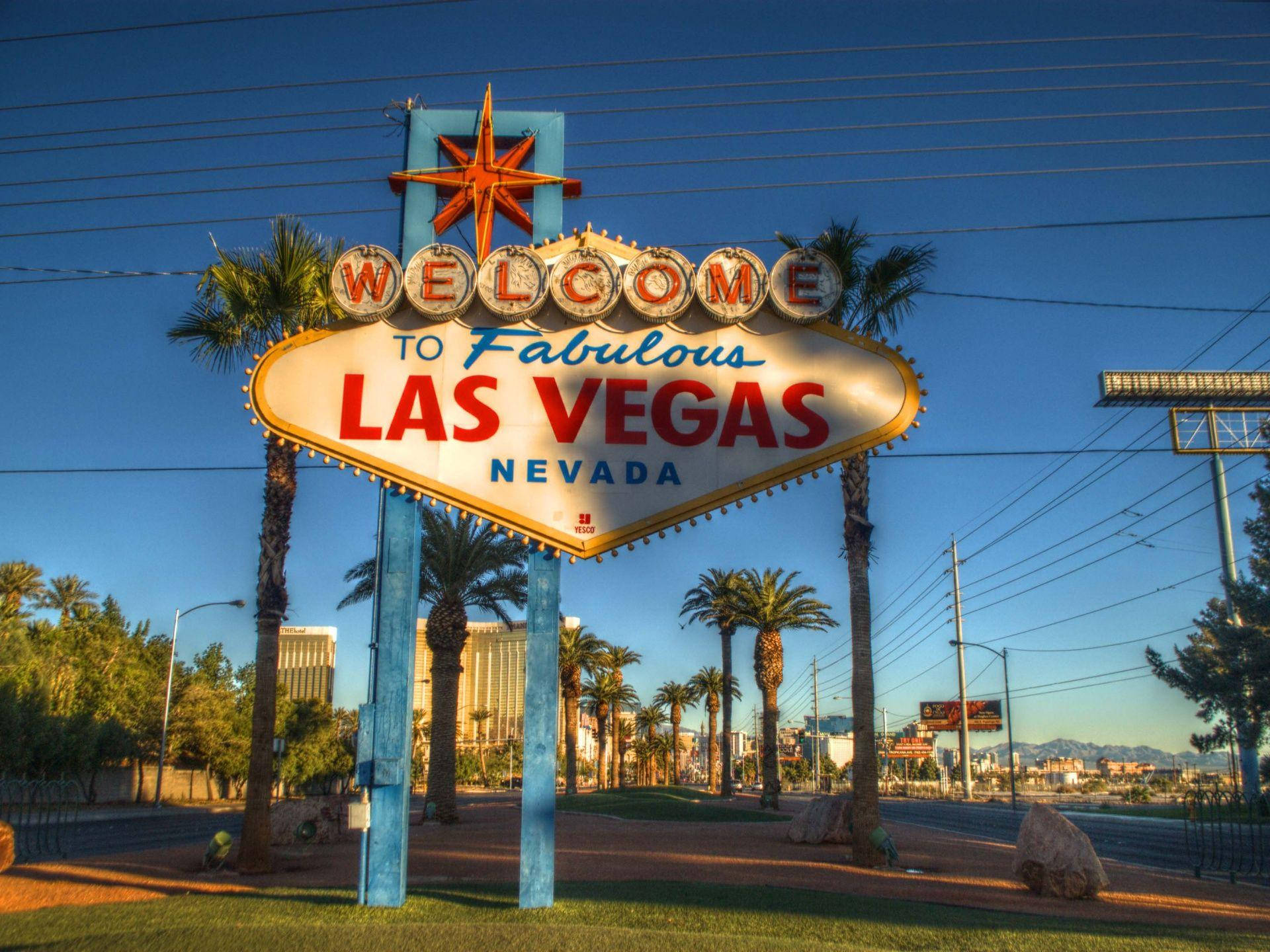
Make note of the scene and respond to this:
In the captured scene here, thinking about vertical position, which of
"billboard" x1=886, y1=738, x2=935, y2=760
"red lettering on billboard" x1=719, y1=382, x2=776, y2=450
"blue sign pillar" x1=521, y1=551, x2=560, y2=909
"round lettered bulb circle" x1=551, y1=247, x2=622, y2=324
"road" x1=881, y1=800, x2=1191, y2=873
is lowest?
"billboard" x1=886, y1=738, x2=935, y2=760

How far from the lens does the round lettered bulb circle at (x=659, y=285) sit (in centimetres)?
1162

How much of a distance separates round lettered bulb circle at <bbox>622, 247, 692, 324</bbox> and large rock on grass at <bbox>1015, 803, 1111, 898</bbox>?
9881mm

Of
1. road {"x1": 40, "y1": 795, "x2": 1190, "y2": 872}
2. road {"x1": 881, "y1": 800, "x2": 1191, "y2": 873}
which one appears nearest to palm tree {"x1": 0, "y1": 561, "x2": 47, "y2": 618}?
road {"x1": 40, "y1": 795, "x2": 1190, "y2": 872}

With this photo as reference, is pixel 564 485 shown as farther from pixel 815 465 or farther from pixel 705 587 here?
pixel 705 587

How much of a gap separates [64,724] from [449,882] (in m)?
36.8

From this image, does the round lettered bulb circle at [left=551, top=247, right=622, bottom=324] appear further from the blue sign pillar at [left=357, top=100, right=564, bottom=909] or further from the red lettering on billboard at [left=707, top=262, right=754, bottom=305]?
the blue sign pillar at [left=357, top=100, right=564, bottom=909]

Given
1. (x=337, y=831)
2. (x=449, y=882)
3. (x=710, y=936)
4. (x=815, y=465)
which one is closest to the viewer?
(x=710, y=936)

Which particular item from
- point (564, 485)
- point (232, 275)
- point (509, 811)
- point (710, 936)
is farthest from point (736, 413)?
point (509, 811)

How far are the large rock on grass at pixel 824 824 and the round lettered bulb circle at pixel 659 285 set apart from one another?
1513 cm

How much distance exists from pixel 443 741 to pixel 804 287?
24.5 meters

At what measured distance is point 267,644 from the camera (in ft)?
58.8

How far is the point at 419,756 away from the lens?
319 feet

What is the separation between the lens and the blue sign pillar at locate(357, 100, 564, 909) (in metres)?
11.2

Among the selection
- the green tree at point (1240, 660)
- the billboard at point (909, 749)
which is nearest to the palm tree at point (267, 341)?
the green tree at point (1240, 660)
